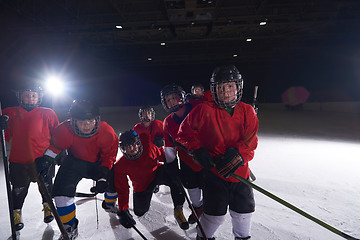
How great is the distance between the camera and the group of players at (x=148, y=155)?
63.2 inches

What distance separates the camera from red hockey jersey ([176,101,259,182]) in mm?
1623

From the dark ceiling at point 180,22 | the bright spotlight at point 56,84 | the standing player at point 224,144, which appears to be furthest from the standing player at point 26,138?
the bright spotlight at point 56,84

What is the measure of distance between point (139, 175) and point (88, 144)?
0.59 metres

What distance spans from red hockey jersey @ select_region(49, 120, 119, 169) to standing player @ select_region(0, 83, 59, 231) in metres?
A: 0.22

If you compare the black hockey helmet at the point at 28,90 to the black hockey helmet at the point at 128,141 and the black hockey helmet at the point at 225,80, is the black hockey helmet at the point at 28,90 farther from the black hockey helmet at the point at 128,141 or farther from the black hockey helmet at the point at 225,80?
the black hockey helmet at the point at 225,80

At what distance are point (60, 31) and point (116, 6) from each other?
138 inches

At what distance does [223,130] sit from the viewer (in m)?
1.64

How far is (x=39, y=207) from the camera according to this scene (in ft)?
8.68

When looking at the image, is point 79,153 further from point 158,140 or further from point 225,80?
point 225,80

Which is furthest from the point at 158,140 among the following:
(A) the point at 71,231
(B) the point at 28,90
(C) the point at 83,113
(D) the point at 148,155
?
(B) the point at 28,90

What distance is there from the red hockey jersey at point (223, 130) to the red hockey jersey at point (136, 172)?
0.71 metres

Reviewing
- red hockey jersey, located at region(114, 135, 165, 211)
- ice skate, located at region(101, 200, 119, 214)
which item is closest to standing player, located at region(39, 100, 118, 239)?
red hockey jersey, located at region(114, 135, 165, 211)

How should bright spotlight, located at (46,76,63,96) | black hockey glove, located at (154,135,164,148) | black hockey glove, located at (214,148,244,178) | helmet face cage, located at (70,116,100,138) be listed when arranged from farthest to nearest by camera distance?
1. bright spotlight, located at (46,76,63,96)
2. black hockey glove, located at (154,135,164,148)
3. helmet face cage, located at (70,116,100,138)
4. black hockey glove, located at (214,148,244,178)

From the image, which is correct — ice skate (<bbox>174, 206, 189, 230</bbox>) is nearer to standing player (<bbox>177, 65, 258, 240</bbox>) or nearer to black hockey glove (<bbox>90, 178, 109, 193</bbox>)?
standing player (<bbox>177, 65, 258, 240</bbox>)
